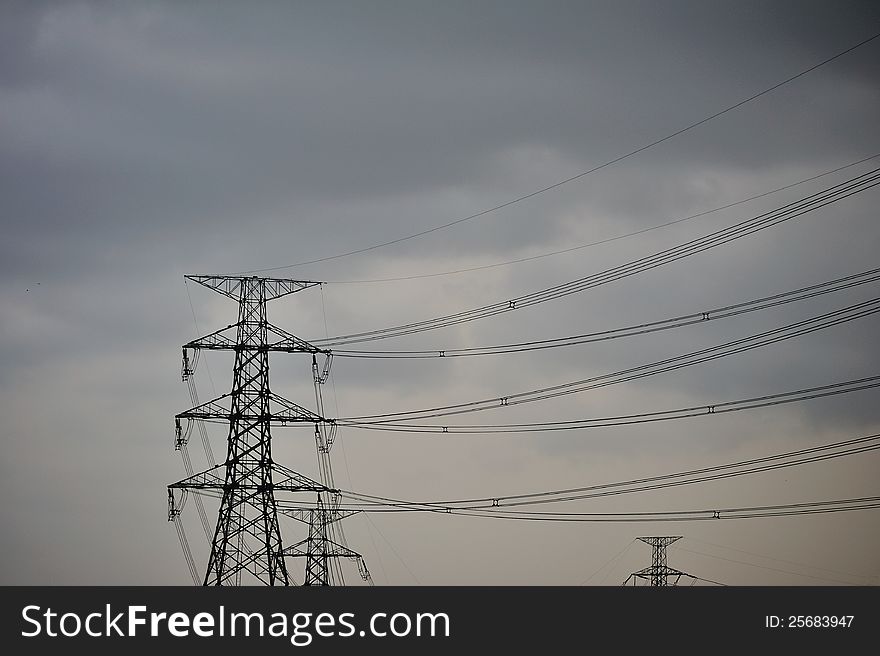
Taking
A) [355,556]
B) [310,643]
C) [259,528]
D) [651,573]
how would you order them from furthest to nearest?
[651,573] → [355,556] → [259,528] → [310,643]

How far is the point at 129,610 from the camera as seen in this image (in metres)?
43.8

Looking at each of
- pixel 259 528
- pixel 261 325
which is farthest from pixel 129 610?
pixel 261 325

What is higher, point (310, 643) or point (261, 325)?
point (261, 325)

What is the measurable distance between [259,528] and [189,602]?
24.3 meters

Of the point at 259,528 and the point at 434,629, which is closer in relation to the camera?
the point at 434,629

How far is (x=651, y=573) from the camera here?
388ft

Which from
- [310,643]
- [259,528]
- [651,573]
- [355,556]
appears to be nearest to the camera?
[310,643]

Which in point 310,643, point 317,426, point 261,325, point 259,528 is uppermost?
point 261,325

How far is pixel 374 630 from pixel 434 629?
205cm

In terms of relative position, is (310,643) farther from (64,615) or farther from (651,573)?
(651,573)

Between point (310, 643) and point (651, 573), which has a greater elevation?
point (651, 573)

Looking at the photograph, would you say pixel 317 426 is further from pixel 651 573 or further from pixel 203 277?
pixel 651 573

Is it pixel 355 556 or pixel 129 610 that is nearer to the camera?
pixel 129 610

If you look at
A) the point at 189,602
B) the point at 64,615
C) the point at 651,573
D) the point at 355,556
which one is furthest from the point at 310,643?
the point at 651,573
